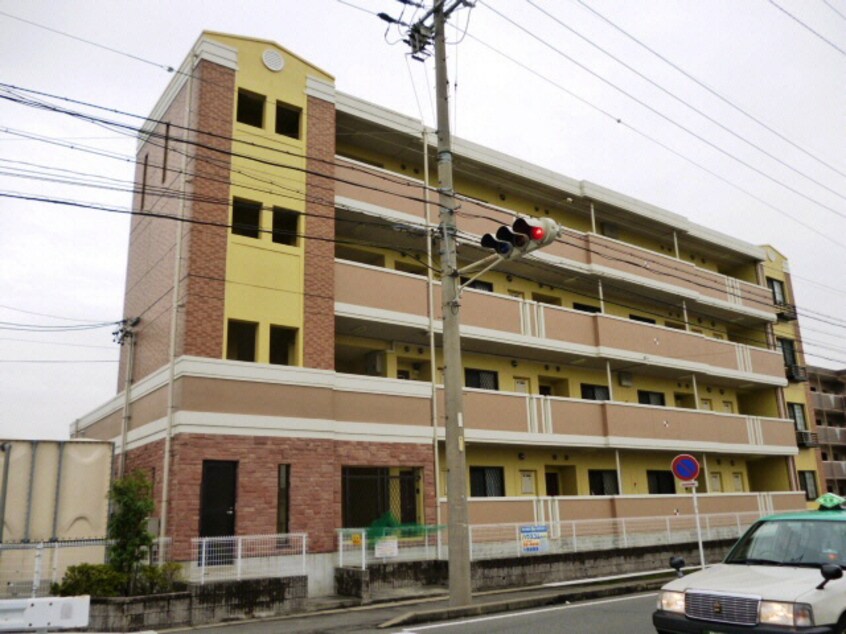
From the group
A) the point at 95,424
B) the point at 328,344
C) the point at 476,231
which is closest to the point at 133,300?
the point at 95,424

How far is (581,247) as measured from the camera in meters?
26.6

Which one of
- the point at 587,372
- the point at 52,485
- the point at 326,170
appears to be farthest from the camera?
the point at 587,372

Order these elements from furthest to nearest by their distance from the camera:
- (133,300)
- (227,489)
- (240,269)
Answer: (133,300)
(240,269)
(227,489)

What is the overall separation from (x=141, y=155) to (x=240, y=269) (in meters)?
7.11

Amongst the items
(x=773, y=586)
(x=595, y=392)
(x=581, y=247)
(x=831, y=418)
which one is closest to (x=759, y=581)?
(x=773, y=586)

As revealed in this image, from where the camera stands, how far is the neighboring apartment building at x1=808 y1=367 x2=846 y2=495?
52031 mm

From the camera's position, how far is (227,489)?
16188 mm

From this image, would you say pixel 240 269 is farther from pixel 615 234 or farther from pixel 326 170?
pixel 615 234

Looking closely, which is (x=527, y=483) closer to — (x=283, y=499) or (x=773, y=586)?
(x=283, y=499)

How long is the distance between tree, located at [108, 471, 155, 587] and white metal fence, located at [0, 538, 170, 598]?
553 millimetres

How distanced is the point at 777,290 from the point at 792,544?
33.3 meters

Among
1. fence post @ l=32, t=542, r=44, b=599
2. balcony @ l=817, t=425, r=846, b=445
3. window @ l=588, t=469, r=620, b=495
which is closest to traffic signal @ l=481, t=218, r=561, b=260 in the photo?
fence post @ l=32, t=542, r=44, b=599

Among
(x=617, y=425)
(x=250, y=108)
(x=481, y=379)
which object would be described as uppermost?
(x=250, y=108)

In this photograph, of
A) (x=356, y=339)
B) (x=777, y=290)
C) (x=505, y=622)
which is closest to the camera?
(x=505, y=622)
